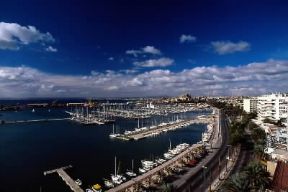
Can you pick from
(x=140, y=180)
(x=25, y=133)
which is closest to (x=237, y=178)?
(x=140, y=180)

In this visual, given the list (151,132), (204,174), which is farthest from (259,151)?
(151,132)

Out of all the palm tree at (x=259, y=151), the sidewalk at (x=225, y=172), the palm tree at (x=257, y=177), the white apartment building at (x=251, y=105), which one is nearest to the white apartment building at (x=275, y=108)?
the white apartment building at (x=251, y=105)

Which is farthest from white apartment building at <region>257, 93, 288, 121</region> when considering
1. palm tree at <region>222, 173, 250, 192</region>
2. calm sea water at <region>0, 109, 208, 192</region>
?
palm tree at <region>222, 173, 250, 192</region>

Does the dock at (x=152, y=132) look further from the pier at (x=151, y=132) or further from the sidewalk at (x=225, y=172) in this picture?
the sidewalk at (x=225, y=172)

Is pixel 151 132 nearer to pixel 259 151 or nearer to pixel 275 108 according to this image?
pixel 275 108

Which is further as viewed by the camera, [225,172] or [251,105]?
[251,105]

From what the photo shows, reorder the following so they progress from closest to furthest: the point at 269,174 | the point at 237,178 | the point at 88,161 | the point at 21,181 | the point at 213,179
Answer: the point at 237,178 < the point at 269,174 < the point at 213,179 < the point at 21,181 < the point at 88,161

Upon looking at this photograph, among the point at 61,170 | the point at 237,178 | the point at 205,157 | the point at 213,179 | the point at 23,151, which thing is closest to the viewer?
the point at 237,178

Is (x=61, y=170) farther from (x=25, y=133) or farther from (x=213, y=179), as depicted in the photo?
(x=25, y=133)
